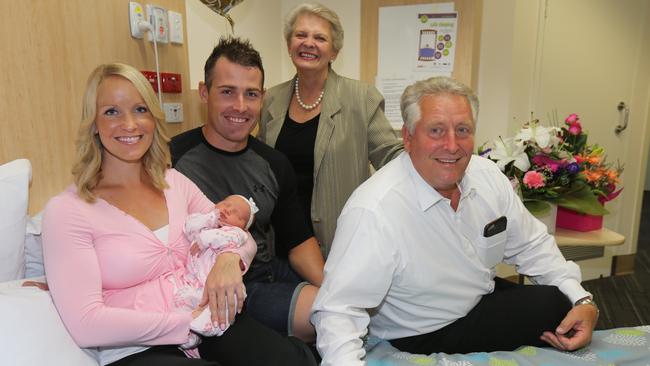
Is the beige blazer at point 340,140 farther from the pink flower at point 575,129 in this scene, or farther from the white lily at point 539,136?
the pink flower at point 575,129

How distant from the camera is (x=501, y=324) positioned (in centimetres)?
153

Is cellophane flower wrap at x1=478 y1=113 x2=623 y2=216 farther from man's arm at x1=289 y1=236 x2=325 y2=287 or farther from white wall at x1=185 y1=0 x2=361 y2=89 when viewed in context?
white wall at x1=185 y1=0 x2=361 y2=89

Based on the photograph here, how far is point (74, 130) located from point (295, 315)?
1.09 meters

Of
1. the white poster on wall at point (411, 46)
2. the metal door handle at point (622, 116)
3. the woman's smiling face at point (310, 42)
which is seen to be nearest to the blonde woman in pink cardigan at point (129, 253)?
the woman's smiling face at point (310, 42)

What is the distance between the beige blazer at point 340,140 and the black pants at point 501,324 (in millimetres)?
781

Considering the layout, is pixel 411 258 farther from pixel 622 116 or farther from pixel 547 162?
pixel 622 116

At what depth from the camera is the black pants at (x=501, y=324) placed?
58.6 inches

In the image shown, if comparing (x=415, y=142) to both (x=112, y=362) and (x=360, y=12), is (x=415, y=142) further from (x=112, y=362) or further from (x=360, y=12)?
(x=360, y=12)

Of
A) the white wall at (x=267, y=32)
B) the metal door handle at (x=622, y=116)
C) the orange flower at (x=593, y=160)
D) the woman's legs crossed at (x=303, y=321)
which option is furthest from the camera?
the metal door handle at (x=622, y=116)

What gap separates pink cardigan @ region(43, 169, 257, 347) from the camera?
3.85 feet

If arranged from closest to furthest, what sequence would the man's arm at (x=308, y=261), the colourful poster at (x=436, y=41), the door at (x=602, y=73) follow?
the man's arm at (x=308, y=261)
the colourful poster at (x=436, y=41)
the door at (x=602, y=73)

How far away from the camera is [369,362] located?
1.35m

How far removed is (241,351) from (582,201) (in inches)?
66.7

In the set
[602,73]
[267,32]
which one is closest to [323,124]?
[267,32]
